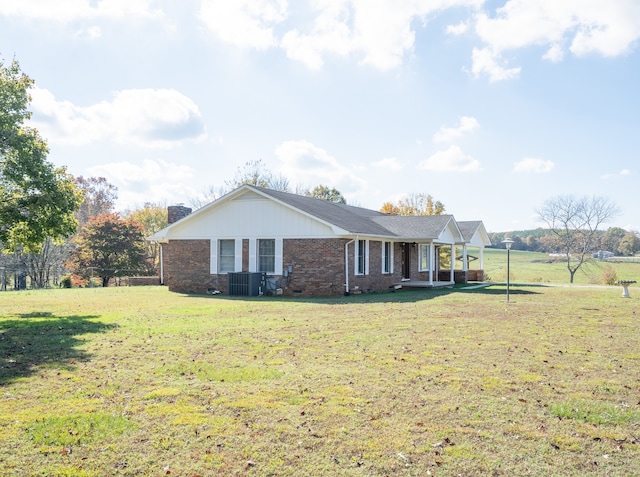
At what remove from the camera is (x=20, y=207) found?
13391mm

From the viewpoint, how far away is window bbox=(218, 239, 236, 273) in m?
21.8

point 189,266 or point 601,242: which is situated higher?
point 601,242

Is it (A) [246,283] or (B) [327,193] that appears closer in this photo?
(A) [246,283]

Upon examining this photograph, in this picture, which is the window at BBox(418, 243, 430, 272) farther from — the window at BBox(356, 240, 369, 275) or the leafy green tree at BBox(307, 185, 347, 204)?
the leafy green tree at BBox(307, 185, 347, 204)

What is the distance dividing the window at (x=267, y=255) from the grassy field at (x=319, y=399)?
9.55 m

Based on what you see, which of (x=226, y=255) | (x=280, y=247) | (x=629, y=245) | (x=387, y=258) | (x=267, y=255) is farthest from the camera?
(x=629, y=245)

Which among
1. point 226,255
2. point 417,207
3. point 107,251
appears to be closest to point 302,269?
point 226,255

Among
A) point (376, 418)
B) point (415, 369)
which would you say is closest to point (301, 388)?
point (376, 418)

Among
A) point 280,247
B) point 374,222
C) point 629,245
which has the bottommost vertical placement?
point 280,247

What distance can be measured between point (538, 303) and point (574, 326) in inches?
213

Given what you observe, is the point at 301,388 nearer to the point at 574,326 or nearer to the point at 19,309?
the point at 574,326

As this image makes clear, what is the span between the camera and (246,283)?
2047 cm

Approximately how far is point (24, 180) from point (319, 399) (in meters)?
11.0

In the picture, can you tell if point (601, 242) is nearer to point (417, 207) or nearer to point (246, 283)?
point (417, 207)
